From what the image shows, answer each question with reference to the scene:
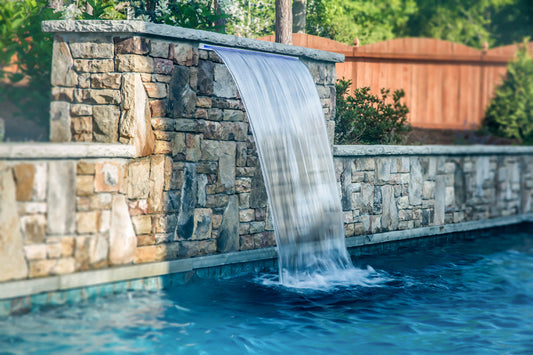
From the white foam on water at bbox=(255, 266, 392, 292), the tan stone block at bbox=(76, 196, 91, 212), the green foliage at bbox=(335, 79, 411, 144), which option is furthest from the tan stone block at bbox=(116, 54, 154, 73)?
the green foliage at bbox=(335, 79, 411, 144)

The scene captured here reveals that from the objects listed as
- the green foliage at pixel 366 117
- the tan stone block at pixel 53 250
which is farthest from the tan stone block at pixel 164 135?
the green foliage at pixel 366 117

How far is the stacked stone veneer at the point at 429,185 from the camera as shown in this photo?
30.1 ft

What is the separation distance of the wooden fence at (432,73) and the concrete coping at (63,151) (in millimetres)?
4983

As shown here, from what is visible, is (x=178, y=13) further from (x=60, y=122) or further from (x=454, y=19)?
(x=454, y=19)

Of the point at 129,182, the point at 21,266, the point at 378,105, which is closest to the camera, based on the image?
the point at 21,266

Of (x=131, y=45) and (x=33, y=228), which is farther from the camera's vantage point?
(x=131, y=45)

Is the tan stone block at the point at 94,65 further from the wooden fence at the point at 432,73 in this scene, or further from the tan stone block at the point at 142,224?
the wooden fence at the point at 432,73

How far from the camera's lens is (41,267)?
5664 millimetres

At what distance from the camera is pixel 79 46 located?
262 inches

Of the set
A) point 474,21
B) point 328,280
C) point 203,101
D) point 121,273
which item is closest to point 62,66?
point 203,101

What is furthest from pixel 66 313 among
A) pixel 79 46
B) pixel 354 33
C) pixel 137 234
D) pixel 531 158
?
pixel 531 158

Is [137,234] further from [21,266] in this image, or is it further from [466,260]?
[466,260]

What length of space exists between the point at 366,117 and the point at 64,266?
244 inches

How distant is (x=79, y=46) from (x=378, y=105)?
5753 millimetres
